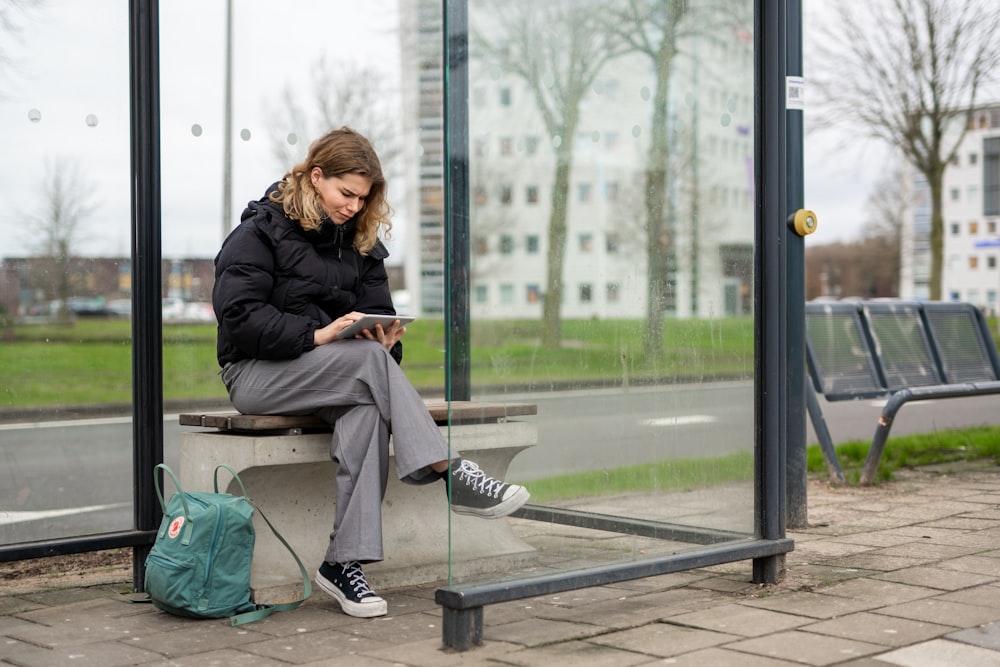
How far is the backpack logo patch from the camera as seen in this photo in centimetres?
387

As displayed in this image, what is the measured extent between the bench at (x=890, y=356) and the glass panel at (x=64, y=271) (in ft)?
11.7

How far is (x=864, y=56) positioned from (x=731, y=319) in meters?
18.1

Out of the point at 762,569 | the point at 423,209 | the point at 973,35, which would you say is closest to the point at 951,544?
the point at 762,569

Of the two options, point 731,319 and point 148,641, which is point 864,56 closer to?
point 731,319

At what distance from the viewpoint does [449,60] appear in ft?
11.3


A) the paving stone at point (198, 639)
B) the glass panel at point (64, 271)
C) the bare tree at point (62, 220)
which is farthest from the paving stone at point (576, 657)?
the bare tree at point (62, 220)

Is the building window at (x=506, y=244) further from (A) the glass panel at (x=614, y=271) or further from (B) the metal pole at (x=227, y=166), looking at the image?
(B) the metal pole at (x=227, y=166)

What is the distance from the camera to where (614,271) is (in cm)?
406

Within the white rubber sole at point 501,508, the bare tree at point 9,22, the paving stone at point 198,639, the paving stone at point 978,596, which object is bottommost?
the paving stone at point 198,639

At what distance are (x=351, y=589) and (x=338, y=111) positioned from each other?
8.63 m

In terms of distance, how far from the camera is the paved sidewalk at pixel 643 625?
11.0ft

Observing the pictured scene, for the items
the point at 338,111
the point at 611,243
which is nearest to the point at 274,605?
the point at 611,243

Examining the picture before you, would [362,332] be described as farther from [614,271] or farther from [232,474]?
[614,271]

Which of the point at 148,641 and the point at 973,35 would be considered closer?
the point at 148,641
